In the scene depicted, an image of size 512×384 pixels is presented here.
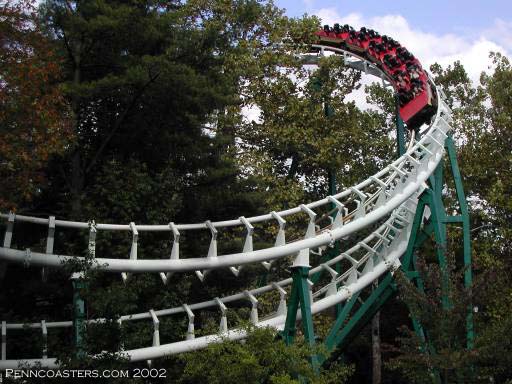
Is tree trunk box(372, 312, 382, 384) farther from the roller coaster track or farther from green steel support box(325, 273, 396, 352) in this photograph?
green steel support box(325, 273, 396, 352)

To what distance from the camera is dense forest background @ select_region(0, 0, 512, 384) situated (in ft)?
37.6

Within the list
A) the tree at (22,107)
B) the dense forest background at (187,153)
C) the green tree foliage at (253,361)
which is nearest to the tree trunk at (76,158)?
the dense forest background at (187,153)

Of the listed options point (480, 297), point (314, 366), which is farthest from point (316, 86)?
point (314, 366)

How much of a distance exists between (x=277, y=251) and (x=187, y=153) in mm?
5179

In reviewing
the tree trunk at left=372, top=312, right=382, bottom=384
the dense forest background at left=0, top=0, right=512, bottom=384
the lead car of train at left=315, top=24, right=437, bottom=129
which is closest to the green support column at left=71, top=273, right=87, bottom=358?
the dense forest background at left=0, top=0, right=512, bottom=384

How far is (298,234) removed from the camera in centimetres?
2123

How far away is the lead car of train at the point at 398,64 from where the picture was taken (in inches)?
835

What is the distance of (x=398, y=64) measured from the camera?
909 inches

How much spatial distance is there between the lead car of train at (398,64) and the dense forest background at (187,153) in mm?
1108

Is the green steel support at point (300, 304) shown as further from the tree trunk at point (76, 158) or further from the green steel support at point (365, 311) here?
the tree trunk at point (76, 158)

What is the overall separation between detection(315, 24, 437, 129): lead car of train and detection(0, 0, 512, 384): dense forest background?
43.6 inches

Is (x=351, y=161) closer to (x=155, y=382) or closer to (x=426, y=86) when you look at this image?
(x=426, y=86)

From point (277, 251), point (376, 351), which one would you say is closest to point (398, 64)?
point (376, 351)

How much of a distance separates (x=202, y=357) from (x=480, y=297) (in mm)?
5784
